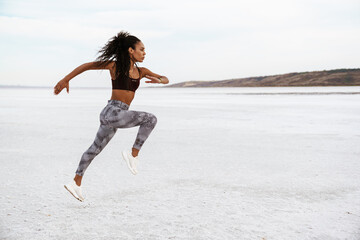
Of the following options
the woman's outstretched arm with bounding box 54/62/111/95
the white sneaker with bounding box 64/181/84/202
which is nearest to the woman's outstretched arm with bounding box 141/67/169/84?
the woman's outstretched arm with bounding box 54/62/111/95

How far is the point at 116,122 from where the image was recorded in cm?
392

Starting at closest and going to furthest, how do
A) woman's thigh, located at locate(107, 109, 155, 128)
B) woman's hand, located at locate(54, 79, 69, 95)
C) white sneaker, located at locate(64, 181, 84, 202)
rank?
woman's hand, located at locate(54, 79, 69, 95) < woman's thigh, located at locate(107, 109, 155, 128) < white sneaker, located at locate(64, 181, 84, 202)

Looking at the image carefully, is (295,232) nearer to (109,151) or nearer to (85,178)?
(85,178)

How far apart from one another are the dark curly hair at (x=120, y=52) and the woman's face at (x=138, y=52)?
0.12 feet

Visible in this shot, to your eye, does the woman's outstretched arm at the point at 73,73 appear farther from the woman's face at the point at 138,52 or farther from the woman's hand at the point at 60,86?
the woman's face at the point at 138,52

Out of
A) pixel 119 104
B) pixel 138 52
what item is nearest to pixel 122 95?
pixel 119 104

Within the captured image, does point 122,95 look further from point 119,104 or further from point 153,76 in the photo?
point 153,76

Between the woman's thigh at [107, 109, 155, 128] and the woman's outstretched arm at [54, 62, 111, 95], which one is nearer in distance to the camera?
the woman's outstretched arm at [54, 62, 111, 95]

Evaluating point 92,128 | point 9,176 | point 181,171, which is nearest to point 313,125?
point 92,128

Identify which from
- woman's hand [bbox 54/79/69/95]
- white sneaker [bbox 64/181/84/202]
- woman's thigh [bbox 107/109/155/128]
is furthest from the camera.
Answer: white sneaker [bbox 64/181/84/202]

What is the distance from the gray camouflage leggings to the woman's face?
473 millimetres

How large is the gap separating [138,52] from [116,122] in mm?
728

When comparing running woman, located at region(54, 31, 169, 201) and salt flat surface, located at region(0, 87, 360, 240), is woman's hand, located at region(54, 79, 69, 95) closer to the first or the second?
running woman, located at region(54, 31, 169, 201)

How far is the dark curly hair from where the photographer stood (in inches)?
155
